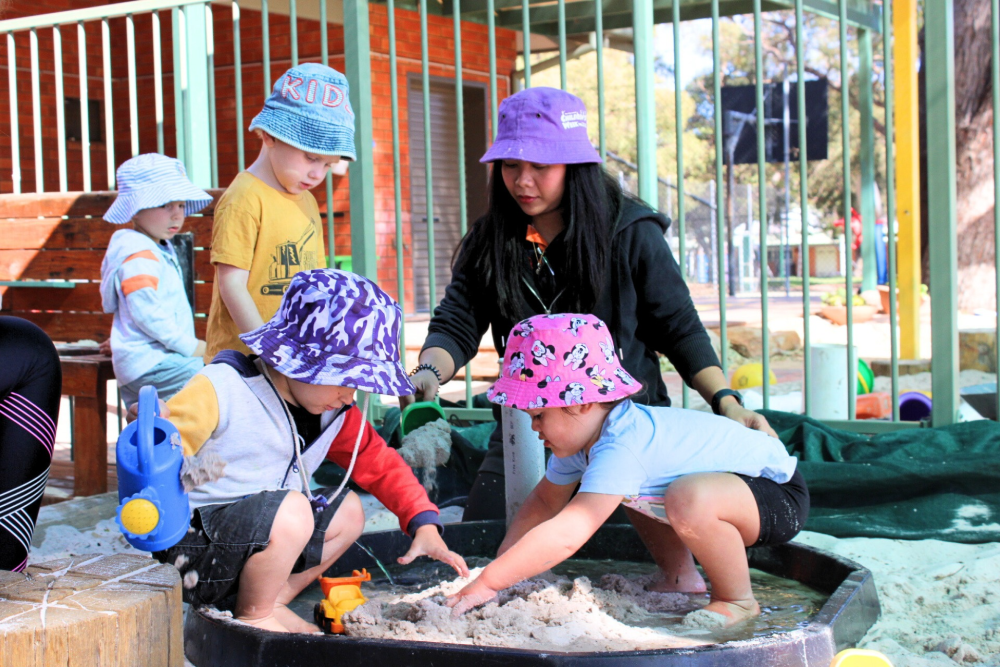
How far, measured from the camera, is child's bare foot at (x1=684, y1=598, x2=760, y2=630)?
211 centimetres

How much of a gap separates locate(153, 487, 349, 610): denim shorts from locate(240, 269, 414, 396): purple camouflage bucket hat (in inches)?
11.5

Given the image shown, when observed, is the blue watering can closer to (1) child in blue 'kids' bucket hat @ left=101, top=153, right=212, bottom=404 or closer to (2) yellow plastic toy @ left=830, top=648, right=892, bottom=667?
(2) yellow plastic toy @ left=830, top=648, right=892, bottom=667

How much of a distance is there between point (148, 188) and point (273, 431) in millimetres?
2045

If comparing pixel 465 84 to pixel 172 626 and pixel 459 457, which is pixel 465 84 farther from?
pixel 172 626

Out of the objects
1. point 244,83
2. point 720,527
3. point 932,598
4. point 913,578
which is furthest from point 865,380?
point 244,83

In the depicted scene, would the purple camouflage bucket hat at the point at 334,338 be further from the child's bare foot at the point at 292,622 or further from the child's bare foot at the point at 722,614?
the child's bare foot at the point at 722,614

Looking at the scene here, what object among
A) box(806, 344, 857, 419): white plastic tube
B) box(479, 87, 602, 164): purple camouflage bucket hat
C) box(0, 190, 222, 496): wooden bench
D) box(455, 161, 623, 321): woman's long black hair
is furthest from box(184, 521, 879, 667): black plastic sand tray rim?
box(0, 190, 222, 496): wooden bench

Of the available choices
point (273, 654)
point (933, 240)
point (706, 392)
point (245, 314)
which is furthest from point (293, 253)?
point (933, 240)

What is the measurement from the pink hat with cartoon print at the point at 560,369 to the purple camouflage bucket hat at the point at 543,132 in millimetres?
519

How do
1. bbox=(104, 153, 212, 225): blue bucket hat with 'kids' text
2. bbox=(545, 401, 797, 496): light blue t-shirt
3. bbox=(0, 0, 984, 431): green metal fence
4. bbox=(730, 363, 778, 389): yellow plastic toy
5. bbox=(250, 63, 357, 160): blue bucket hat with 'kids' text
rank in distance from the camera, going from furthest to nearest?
bbox=(730, 363, 778, 389): yellow plastic toy < bbox=(0, 0, 984, 431): green metal fence < bbox=(104, 153, 212, 225): blue bucket hat with 'kids' text < bbox=(250, 63, 357, 160): blue bucket hat with 'kids' text < bbox=(545, 401, 797, 496): light blue t-shirt

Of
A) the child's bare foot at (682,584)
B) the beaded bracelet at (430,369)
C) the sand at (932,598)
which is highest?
the beaded bracelet at (430,369)

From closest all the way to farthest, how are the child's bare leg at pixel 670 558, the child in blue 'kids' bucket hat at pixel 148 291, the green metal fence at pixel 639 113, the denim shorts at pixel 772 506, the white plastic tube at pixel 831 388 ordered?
the denim shorts at pixel 772 506, the child's bare leg at pixel 670 558, the child in blue 'kids' bucket hat at pixel 148 291, the green metal fence at pixel 639 113, the white plastic tube at pixel 831 388

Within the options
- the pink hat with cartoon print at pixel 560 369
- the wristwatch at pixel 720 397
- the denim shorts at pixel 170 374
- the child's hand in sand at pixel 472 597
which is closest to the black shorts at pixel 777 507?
the wristwatch at pixel 720 397

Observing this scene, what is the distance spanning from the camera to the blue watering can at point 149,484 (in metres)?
1.67
